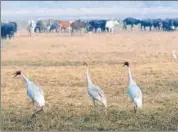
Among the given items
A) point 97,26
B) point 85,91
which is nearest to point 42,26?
point 97,26

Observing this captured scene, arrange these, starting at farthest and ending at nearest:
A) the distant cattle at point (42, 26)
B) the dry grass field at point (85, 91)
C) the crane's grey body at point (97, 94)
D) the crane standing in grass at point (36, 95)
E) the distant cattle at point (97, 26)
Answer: the distant cattle at point (42, 26) < the distant cattle at point (97, 26) < the crane's grey body at point (97, 94) < the crane standing in grass at point (36, 95) < the dry grass field at point (85, 91)

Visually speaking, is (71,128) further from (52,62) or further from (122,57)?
(122,57)

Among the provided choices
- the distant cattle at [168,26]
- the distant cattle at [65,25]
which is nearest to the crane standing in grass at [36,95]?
the distant cattle at [65,25]

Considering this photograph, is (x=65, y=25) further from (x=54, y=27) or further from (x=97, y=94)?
(x=97, y=94)

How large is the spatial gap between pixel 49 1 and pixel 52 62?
117141 mm

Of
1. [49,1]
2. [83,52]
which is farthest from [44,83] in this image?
[49,1]

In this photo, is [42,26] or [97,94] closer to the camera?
[97,94]

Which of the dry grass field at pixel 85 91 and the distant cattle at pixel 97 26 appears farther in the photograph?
the distant cattle at pixel 97 26

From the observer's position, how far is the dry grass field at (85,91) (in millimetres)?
10914

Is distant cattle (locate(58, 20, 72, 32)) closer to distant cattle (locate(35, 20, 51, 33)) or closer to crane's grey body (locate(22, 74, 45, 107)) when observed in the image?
distant cattle (locate(35, 20, 51, 33))

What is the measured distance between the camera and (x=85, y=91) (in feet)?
47.8

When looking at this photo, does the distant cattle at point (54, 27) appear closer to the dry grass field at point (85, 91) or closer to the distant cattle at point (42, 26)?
the distant cattle at point (42, 26)

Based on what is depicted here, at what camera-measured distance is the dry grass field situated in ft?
35.8

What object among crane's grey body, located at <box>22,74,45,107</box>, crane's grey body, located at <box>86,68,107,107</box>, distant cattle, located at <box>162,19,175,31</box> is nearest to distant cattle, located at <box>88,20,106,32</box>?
distant cattle, located at <box>162,19,175,31</box>
